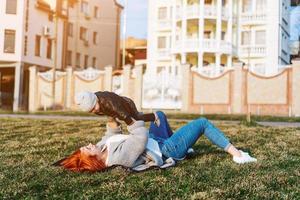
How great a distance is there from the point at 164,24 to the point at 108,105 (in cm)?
3832

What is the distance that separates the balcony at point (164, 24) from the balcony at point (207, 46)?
14.4ft

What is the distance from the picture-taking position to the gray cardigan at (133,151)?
16.6 feet

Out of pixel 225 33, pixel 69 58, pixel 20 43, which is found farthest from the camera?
pixel 69 58

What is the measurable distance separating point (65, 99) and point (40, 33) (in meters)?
7.81

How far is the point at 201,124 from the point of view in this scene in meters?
5.80

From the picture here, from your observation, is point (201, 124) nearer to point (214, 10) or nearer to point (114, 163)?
point (114, 163)

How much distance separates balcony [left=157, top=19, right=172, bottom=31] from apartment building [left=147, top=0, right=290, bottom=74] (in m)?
0.28

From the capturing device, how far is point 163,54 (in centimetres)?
4209

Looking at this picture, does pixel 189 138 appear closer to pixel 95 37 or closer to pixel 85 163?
pixel 85 163

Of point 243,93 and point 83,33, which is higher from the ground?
point 83,33

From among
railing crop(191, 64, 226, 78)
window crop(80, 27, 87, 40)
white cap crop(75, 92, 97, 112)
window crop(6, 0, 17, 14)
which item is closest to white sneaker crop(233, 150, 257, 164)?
white cap crop(75, 92, 97, 112)

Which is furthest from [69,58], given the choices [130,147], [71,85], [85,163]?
[130,147]

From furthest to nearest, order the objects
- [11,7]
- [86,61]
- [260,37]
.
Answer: [86,61] → [260,37] → [11,7]

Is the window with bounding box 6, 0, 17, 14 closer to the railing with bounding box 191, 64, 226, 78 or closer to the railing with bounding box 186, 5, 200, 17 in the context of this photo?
the railing with bounding box 186, 5, 200, 17
